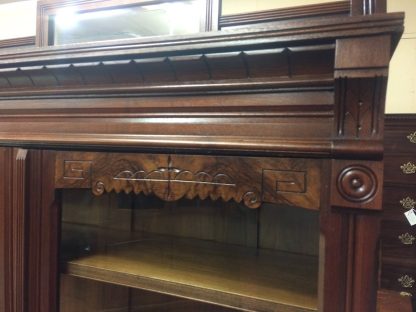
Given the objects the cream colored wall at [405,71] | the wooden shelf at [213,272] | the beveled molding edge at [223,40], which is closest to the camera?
the beveled molding edge at [223,40]

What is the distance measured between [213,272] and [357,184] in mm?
275

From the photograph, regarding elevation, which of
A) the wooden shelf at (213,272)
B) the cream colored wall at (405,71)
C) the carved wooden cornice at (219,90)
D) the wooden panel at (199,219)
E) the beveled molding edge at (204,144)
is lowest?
the wooden shelf at (213,272)

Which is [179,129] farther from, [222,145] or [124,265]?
[124,265]

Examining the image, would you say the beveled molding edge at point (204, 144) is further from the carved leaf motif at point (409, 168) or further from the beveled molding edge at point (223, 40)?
the carved leaf motif at point (409, 168)

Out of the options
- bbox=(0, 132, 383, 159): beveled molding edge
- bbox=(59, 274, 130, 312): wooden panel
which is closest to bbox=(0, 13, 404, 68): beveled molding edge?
bbox=(0, 132, 383, 159): beveled molding edge

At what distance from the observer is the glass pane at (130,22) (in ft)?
1.78

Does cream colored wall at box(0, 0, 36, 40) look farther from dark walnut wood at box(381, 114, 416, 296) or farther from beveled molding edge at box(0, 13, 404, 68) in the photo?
dark walnut wood at box(381, 114, 416, 296)

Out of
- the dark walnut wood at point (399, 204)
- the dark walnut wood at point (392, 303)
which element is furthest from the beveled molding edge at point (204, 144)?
the dark walnut wood at point (399, 204)

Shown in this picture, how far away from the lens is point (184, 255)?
0.63 m

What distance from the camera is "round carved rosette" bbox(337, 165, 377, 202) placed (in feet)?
1.22

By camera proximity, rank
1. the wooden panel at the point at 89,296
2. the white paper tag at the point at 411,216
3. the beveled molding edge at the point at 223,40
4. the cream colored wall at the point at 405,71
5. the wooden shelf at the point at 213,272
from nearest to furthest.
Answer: the beveled molding edge at the point at 223,40
the wooden shelf at the point at 213,272
the wooden panel at the point at 89,296
the white paper tag at the point at 411,216
the cream colored wall at the point at 405,71

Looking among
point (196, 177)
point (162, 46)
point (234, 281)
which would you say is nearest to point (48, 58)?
point (162, 46)

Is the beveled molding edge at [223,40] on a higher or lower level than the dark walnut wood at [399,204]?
higher

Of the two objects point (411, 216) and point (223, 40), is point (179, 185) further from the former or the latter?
point (411, 216)
